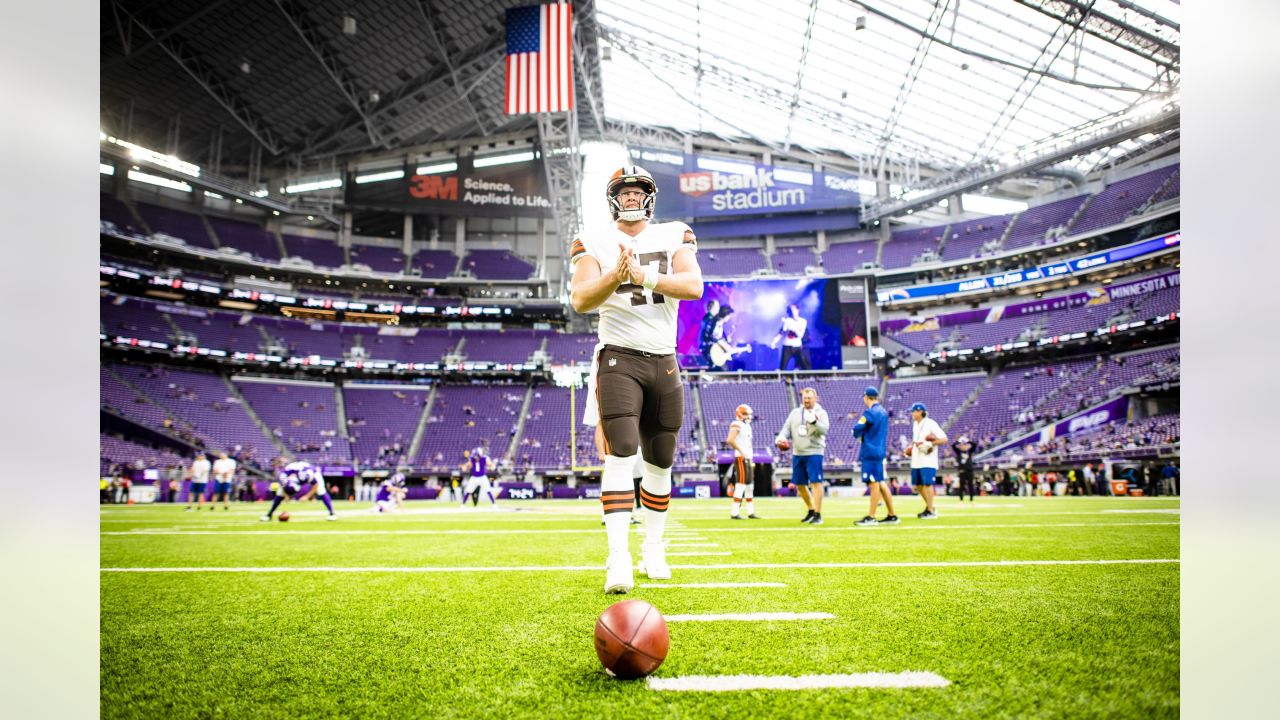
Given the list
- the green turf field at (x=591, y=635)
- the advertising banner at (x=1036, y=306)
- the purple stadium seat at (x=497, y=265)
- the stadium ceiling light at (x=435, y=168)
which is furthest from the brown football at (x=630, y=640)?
the purple stadium seat at (x=497, y=265)

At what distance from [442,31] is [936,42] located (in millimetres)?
21708

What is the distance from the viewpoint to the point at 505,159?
43.3 metres

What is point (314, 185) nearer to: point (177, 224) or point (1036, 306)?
point (177, 224)

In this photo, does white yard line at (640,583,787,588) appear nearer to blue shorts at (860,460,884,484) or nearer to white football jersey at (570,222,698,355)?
white football jersey at (570,222,698,355)

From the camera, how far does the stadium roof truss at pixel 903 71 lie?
27156 millimetres

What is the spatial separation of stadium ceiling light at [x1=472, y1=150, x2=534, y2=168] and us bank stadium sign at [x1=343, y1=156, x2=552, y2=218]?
1.06 ft

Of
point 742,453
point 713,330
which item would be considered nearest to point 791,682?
point 742,453

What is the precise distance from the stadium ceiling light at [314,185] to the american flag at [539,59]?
24.4 meters

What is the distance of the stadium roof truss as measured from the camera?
27.2 metres

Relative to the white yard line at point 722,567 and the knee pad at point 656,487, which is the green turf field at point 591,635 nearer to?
the white yard line at point 722,567

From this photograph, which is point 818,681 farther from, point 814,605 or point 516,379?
point 516,379

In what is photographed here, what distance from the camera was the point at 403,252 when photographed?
155 ft

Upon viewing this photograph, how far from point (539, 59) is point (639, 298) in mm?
21045
